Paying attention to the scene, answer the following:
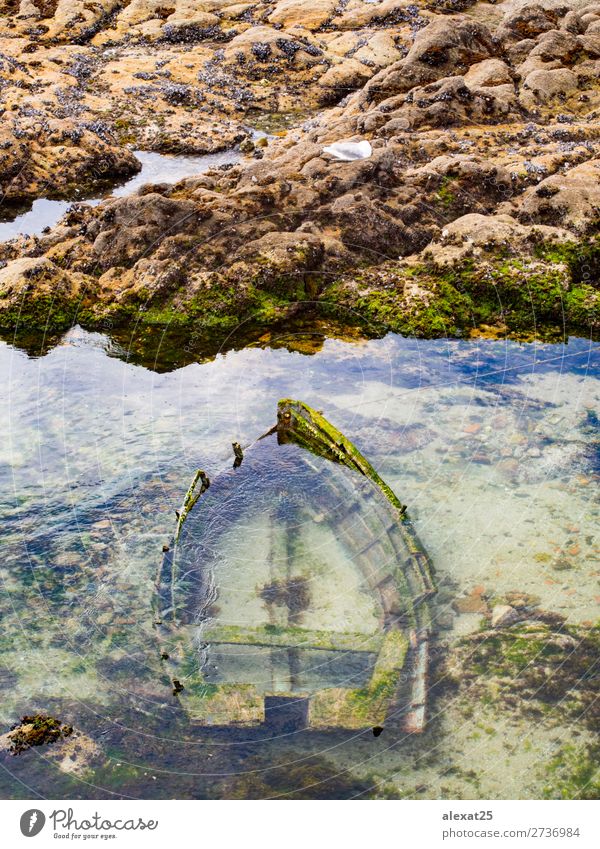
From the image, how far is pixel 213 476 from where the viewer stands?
16.9m

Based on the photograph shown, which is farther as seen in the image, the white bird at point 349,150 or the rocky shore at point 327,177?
the white bird at point 349,150

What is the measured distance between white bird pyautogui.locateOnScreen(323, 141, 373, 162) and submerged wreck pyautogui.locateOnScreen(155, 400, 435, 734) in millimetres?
14105

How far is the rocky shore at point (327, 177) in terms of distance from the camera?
22672 mm

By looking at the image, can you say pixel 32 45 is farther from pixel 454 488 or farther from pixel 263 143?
pixel 454 488

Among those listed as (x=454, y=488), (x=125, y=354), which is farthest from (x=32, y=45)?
A: (x=454, y=488)

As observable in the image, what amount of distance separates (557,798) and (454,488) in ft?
23.1

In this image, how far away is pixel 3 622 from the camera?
14.1m

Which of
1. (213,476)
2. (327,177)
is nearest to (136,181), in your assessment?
(327,177)

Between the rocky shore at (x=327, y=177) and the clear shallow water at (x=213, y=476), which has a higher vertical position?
the rocky shore at (x=327, y=177)

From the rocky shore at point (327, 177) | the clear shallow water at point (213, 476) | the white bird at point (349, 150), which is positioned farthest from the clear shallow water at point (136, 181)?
the clear shallow water at point (213, 476)

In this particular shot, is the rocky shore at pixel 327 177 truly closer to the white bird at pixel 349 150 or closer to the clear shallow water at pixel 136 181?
the white bird at pixel 349 150

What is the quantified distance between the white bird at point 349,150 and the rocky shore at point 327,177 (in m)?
0.62

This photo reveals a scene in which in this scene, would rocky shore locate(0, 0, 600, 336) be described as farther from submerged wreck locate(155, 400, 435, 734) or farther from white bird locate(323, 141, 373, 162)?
submerged wreck locate(155, 400, 435, 734)

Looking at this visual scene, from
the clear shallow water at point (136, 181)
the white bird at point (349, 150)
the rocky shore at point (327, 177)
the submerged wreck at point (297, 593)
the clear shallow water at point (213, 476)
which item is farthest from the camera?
the clear shallow water at point (136, 181)
